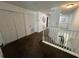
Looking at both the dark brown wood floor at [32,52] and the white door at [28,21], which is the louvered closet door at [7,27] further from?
the white door at [28,21]

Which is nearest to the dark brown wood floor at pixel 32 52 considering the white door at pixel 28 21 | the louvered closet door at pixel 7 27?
the louvered closet door at pixel 7 27

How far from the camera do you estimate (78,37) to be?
267 centimetres

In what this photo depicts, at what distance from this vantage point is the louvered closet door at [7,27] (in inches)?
110

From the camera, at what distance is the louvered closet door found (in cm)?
280

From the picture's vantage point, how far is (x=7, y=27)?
3.05 metres

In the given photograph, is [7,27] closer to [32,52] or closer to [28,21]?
[32,52]

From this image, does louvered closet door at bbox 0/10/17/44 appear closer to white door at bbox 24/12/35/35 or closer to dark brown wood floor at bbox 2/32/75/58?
dark brown wood floor at bbox 2/32/75/58

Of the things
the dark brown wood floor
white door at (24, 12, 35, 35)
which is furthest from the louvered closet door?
white door at (24, 12, 35, 35)

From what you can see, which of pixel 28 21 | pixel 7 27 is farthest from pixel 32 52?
pixel 28 21

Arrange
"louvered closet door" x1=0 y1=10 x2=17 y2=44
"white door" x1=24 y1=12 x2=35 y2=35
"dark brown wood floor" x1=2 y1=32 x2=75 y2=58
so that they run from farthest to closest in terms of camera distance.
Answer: "white door" x1=24 y1=12 x2=35 y2=35, "louvered closet door" x1=0 y1=10 x2=17 y2=44, "dark brown wood floor" x1=2 y1=32 x2=75 y2=58

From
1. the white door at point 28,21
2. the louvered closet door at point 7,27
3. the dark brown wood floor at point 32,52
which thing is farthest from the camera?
the white door at point 28,21

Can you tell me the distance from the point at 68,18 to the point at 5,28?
392cm

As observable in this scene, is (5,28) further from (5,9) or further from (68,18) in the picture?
(68,18)

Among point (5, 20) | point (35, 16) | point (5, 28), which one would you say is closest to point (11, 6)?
point (5, 20)
